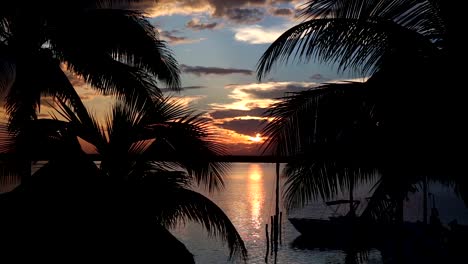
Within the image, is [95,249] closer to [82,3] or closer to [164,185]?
[164,185]

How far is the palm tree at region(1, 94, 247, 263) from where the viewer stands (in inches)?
292

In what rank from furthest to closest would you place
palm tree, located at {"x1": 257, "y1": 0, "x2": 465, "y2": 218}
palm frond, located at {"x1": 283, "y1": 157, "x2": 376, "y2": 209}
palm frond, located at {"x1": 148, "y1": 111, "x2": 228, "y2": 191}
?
1. palm frond, located at {"x1": 148, "y1": 111, "x2": 228, "y2": 191}
2. palm frond, located at {"x1": 283, "y1": 157, "x2": 376, "y2": 209}
3. palm tree, located at {"x1": 257, "y1": 0, "x2": 465, "y2": 218}

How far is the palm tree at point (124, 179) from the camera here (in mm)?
7406

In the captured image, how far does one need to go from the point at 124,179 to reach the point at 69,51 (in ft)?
16.0

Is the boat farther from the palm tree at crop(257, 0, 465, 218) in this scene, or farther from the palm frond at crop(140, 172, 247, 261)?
the palm tree at crop(257, 0, 465, 218)

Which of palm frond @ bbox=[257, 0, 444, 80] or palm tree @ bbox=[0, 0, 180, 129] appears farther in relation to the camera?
palm tree @ bbox=[0, 0, 180, 129]

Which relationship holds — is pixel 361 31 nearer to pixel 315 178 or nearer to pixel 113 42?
pixel 315 178

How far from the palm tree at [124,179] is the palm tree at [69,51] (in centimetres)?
209

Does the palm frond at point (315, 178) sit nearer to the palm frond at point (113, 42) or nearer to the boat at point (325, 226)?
the palm frond at point (113, 42)

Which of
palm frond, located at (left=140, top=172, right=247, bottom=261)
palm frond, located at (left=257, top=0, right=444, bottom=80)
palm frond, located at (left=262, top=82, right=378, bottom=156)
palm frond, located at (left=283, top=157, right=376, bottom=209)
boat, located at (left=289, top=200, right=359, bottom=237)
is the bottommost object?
boat, located at (left=289, top=200, right=359, bottom=237)

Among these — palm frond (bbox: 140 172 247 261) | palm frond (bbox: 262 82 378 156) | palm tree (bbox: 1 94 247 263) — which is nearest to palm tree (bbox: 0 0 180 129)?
palm tree (bbox: 1 94 247 263)

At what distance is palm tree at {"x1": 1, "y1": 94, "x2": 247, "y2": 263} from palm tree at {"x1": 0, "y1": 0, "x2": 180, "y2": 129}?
6.86ft

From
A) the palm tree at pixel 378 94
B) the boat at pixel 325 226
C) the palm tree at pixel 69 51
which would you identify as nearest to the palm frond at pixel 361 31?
the palm tree at pixel 378 94

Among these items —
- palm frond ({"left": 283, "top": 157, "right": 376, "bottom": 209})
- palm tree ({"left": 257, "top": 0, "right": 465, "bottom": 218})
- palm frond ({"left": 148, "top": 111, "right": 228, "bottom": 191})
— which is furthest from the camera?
palm frond ({"left": 148, "top": 111, "right": 228, "bottom": 191})
